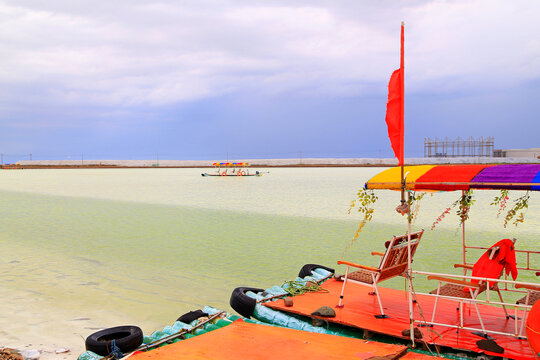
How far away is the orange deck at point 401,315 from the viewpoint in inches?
197

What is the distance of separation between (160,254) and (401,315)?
9.36 m

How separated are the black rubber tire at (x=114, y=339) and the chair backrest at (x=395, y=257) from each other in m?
3.06

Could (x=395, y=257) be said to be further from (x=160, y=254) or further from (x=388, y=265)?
(x=160, y=254)

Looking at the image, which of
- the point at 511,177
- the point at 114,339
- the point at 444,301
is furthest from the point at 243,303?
the point at 511,177

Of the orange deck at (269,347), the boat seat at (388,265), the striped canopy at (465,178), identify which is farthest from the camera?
the boat seat at (388,265)

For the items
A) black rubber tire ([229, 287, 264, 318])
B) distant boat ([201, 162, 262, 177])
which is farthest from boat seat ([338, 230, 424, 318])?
distant boat ([201, 162, 262, 177])

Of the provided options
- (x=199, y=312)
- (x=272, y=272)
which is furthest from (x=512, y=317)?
(x=272, y=272)

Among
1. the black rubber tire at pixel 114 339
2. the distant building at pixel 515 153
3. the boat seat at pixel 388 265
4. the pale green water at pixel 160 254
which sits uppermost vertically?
the distant building at pixel 515 153

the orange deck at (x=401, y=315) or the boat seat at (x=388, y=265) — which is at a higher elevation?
the boat seat at (x=388, y=265)

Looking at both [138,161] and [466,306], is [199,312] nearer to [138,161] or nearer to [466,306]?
[466,306]

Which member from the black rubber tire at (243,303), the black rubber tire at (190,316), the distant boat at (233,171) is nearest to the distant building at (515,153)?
the distant boat at (233,171)

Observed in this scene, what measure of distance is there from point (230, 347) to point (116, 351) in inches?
50.1

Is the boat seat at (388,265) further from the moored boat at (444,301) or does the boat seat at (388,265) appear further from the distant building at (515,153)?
the distant building at (515,153)

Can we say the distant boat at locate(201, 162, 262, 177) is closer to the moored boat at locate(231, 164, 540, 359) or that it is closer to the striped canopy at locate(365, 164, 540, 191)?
the moored boat at locate(231, 164, 540, 359)
